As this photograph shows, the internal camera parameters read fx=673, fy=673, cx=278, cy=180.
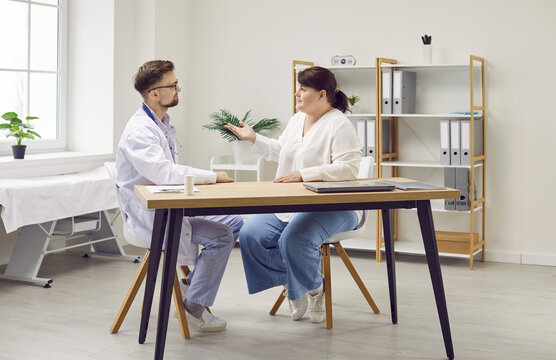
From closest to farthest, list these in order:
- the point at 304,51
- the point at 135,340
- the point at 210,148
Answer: the point at 135,340 → the point at 304,51 → the point at 210,148

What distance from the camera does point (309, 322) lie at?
10.7 ft

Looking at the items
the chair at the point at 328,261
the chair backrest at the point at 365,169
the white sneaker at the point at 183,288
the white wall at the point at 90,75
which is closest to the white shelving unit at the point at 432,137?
the chair backrest at the point at 365,169

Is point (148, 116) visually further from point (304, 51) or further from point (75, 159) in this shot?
point (304, 51)

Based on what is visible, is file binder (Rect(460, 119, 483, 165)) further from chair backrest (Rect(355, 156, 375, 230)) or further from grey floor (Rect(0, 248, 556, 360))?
chair backrest (Rect(355, 156, 375, 230))

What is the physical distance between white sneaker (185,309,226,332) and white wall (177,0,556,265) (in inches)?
95.6

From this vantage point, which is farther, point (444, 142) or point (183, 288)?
point (444, 142)

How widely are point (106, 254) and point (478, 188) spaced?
8.79ft

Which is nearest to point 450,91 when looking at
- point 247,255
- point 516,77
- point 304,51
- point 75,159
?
point 516,77

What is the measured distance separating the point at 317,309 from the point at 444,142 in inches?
72.3

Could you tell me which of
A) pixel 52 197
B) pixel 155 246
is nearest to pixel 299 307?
pixel 155 246

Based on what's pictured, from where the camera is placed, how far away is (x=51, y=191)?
4.00 meters

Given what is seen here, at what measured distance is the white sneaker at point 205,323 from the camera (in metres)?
3.09

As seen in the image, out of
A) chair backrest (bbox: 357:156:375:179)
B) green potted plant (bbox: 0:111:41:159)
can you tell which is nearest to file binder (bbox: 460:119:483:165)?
chair backrest (bbox: 357:156:375:179)

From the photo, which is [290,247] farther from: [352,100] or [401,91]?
[352,100]
